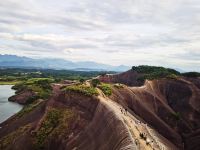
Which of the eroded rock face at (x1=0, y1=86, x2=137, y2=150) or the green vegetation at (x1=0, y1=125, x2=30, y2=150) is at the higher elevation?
the eroded rock face at (x1=0, y1=86, x2=137, y2=150)

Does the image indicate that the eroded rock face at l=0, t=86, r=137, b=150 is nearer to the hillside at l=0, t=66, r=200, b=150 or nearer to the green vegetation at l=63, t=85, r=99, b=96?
the hillside at l=0, t=66, r=200, b=150

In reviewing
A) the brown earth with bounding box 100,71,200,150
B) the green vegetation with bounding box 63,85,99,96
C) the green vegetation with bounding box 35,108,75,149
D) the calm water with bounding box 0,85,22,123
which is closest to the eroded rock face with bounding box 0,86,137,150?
the green vegetation with bounding box 35,108,75,149

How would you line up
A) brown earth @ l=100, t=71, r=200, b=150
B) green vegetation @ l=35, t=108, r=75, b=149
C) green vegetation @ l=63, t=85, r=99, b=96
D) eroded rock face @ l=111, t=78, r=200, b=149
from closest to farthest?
1. green vegetation @ l=35, t=108, r=75, b=149
2. green vegetation @ l=63, t=85, r=99, b=96
3. brown earth @ l=100, t=71, r=200, b=150
4. eroded rock face @ l=111, t=78, r=200, b=149

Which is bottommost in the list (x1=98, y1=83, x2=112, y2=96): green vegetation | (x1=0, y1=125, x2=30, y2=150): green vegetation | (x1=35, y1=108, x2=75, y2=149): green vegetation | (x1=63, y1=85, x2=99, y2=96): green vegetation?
(x1=0, y1=125, x2=30, y2=150): green vegetation

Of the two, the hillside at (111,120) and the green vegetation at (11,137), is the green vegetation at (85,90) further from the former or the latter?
the green vegetation at (11,137)

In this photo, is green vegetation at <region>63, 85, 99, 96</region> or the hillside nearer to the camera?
the hillside

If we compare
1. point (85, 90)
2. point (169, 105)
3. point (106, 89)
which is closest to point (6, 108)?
point (106, 89)

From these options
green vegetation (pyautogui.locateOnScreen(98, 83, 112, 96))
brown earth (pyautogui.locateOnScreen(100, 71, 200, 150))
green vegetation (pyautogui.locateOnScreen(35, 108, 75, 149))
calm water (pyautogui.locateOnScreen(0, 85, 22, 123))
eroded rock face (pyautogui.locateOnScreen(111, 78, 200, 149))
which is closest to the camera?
green vegetation (pyautogui.locateOnScreen(35, 108, 75, 149))

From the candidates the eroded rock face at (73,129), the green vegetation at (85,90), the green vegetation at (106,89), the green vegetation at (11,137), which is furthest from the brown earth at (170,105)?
the green vegetation at (11,137)
